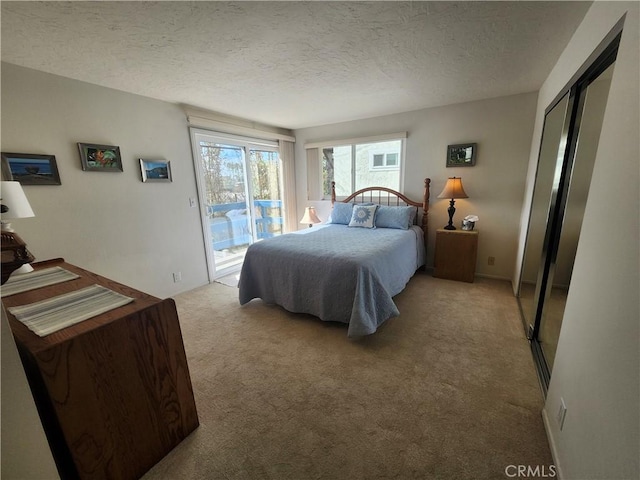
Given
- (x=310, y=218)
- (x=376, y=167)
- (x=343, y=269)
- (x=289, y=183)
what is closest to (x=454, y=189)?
(x=376, y=167)

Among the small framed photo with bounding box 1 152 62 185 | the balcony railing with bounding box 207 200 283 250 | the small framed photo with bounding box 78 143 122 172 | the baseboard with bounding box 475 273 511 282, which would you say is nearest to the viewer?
the small framed photo with bounding box 1 152 62 185

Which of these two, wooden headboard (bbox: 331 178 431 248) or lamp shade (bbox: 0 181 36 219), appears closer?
lamp shade (bbox: 0 181 36 219)

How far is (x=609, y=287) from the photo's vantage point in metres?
0.93

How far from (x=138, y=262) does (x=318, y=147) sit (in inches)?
127

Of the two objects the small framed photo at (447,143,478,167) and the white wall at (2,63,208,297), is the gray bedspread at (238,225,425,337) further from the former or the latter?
the small framed photo at (447,143,478,167)

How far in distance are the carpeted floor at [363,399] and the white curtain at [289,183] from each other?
258 centimetres

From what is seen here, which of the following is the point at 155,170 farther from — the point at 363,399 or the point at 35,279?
the point at 363,399

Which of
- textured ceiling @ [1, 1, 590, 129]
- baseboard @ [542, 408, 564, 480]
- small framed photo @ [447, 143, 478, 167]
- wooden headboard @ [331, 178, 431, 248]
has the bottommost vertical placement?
baseboard @ [542, 408, 564, 480]

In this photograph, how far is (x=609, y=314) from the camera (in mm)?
907

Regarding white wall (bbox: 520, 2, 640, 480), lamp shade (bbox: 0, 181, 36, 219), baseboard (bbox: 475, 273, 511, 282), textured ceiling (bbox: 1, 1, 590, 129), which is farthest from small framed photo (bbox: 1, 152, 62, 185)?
baseboard (bbox: 475, 273, 511, 282)

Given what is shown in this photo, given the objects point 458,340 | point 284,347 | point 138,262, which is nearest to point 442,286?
point 458,340

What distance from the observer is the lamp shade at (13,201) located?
162 cm

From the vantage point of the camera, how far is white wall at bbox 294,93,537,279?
310cm

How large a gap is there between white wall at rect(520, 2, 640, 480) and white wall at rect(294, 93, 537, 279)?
199 cm
